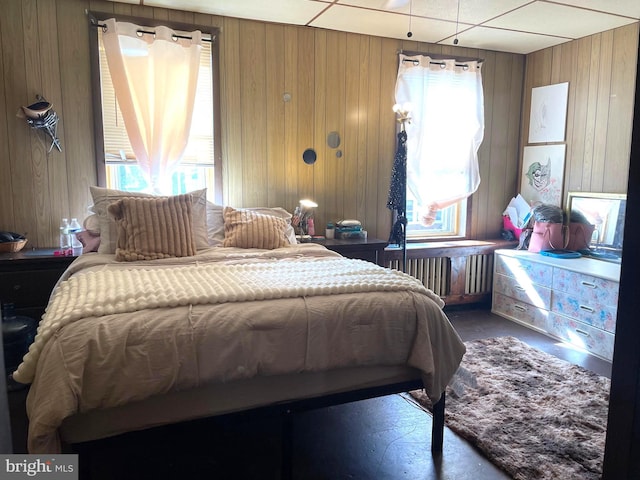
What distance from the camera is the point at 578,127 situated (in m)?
4.07

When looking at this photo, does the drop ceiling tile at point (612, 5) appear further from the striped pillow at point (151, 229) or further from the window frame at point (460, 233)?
the striped pillow at point (151, 229)

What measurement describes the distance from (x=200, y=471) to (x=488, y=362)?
2.04 meters

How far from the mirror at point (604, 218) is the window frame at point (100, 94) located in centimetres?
307

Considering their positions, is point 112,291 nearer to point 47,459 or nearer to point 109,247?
point 47,459

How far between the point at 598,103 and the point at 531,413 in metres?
2.75

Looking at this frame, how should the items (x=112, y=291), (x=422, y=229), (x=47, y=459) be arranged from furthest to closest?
(x=422, y=229) → (x=112, y=291) → (x=47, y=459)

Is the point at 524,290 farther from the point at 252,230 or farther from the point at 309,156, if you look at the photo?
the point at 252,230

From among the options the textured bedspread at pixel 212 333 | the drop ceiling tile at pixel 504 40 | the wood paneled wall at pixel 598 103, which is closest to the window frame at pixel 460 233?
the wood paneled wall at pixel 598 103

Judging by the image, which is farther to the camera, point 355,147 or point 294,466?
point 355,147

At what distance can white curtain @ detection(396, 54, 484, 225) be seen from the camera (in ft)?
13.8

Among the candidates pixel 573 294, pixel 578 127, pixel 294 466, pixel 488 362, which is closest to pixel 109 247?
pixel 294 466

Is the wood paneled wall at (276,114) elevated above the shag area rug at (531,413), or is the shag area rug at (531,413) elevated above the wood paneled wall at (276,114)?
the wood paneled wall at (276,114)

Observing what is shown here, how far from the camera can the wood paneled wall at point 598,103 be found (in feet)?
12.1

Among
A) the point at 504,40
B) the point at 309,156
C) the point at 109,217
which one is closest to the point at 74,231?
the point at 109,217
